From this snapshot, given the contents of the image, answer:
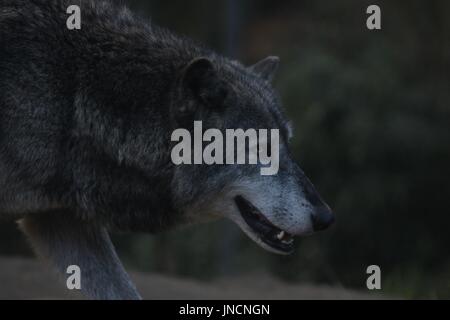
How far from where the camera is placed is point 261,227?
5113 millimetres

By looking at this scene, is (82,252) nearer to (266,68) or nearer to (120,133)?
(120,133)

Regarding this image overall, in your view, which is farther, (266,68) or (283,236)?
(266,68)

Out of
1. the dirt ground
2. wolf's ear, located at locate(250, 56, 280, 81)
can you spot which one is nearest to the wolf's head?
wolf's ear, located at locate(250, 56, 280, 81)

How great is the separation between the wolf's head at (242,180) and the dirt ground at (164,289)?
7.61 feet

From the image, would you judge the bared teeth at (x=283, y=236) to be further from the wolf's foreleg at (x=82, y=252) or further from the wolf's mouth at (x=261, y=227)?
the wolf's foreleg at (x=82, y=252)

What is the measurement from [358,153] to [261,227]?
249 inches

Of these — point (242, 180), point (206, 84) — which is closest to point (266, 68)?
point (206, 84)

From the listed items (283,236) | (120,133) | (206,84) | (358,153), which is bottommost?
(283,236)

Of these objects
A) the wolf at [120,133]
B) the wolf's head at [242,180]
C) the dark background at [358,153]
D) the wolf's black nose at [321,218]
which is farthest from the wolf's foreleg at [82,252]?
the dark background at [358,153]

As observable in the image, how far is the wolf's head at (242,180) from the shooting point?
16.4 ft

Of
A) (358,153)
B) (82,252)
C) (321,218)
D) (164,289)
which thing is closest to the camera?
(321,218)

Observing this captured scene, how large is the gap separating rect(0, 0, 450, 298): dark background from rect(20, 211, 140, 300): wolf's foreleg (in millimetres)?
4641
